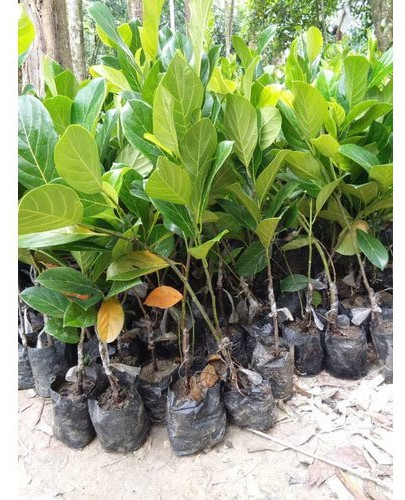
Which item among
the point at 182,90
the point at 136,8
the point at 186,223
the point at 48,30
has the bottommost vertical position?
the point at 186,223

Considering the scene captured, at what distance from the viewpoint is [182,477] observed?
2.43 feet

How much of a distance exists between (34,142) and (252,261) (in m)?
0.57

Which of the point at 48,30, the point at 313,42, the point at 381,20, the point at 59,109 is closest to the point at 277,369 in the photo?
the point at 59,109

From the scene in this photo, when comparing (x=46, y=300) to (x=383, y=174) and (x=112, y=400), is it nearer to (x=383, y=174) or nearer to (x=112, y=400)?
(x=112, y=400)

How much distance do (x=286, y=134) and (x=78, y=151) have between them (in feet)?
1.86

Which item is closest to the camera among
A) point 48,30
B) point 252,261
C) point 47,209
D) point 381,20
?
point 47,209

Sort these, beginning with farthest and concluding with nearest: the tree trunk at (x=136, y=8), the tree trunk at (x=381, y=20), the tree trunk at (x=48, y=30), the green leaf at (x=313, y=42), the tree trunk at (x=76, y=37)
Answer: the tree trunk at (x=381, y=20) < the tree trunk at (x=136, y=8) < the tree trunk at (x=76, y=37) < the tree trunk at (x=48, y=30) < the green leaf at (x=313, y=42)

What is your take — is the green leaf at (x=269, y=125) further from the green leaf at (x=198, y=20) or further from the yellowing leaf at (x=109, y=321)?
the yellowing leaf at (x=109, y=321)

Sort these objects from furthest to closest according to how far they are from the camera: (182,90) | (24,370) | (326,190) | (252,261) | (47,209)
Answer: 1. (24,370)
2. (252,261)
3. (326,190)
4. (182,90)
5. (47,209)

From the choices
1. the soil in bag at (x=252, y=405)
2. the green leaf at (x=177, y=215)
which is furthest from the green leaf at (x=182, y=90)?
the soil in bag at (x=252, y=405)

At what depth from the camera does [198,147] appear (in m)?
0.60

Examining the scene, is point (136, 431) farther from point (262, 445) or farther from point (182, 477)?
point (262, 445)

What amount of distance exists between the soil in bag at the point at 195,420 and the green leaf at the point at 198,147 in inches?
19.1

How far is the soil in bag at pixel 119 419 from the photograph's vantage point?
782 millimetres
